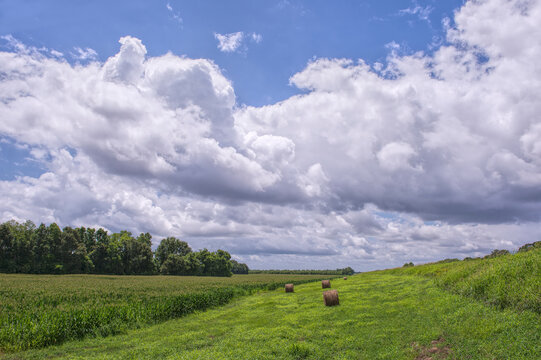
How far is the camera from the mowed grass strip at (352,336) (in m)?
12.8

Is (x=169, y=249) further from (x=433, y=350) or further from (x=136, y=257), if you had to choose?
(x=433, y=350)

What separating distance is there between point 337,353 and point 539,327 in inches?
332

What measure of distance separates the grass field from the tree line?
105149 millimetres

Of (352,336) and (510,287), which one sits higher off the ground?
(510,287)

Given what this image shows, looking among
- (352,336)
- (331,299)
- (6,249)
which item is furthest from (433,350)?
(6,249)

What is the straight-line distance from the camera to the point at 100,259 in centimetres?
12375

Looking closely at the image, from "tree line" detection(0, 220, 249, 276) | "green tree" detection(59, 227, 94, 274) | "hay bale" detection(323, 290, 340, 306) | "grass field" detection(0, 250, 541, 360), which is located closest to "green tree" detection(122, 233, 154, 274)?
"tree line" detection(0, 220, 249, 276)

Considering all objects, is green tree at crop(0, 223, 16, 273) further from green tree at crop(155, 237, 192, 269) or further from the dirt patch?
the dirt patch

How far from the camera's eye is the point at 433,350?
13250 millimetres

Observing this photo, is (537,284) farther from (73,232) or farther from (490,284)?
(73,232)

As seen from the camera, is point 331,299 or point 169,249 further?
point 169,249

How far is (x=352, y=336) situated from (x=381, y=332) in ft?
5.42

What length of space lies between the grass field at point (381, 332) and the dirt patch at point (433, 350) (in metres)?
0.04

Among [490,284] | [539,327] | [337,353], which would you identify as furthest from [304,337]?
[490,284]
